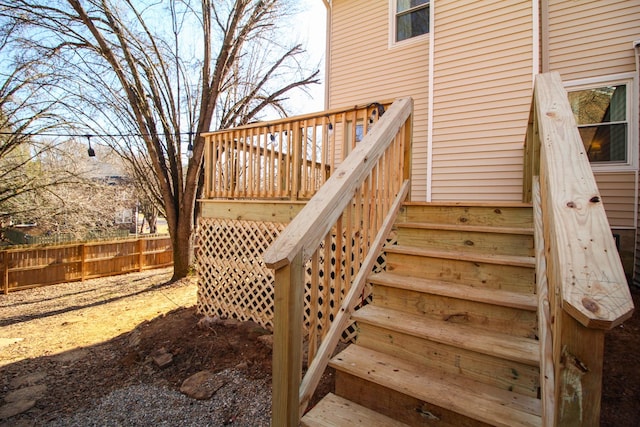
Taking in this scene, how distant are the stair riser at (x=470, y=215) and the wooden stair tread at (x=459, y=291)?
702 mm

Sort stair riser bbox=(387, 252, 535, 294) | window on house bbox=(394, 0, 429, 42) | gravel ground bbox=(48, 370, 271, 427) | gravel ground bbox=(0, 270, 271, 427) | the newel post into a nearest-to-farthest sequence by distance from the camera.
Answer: the newel post, stair riser bbox=(387, 252, 535, 294), gravel ground bbox=(48, 370, 271, 427), gravel ground bbox=(0, 270, 271, 427), window on house bbox=(394, 0, 429, 42)

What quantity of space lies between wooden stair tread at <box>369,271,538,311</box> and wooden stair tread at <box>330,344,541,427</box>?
0.45 m

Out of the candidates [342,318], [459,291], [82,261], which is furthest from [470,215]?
[82,261]

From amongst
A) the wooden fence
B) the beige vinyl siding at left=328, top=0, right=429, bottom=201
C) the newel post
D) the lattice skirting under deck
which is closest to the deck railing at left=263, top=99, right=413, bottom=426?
the newel post

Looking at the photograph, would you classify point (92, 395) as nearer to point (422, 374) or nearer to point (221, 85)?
point (422, 374)

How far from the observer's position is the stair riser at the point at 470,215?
2.37m

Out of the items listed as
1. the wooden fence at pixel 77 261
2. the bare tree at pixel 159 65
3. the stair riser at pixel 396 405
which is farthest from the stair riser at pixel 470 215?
the wooden fence at pixel 77 261

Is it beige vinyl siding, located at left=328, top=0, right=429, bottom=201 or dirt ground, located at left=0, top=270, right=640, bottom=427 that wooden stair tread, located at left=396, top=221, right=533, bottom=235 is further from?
beige vinyl siding, located at left=328, top=0, right=429, bottom=201

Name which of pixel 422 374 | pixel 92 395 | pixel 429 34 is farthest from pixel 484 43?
pixel 92 395

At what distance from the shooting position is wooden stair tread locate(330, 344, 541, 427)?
1.33m

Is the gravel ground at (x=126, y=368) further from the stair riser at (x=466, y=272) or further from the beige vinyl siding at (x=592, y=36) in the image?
the beige vinyl siding at (x=592, y=36)

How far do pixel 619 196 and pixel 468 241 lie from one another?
12.4 feet

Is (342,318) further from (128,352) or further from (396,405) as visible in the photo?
(128,352)

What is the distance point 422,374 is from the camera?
163cm
